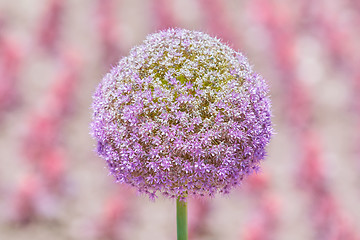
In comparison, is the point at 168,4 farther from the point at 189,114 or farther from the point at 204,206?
the point at 189,114

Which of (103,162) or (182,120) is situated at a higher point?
(103,162)

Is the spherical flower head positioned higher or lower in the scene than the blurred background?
lower

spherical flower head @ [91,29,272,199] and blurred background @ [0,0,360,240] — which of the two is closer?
spherical flower head @ [91,29,272,199]

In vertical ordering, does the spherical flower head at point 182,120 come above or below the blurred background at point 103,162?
below
